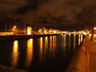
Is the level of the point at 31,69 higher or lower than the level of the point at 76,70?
lower

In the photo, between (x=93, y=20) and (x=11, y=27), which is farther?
(x=11, y=27)

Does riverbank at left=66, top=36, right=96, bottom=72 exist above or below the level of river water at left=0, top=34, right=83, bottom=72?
above

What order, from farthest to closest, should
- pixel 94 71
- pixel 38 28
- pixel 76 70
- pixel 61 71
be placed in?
pixel 38 28 < pixel 61 71 < pixel 94 71 < pixel 76 70

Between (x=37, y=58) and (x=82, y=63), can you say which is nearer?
(x=82, y=63)

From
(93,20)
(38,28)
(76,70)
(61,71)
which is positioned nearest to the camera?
(76,70)

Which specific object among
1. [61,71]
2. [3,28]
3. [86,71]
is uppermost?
[3,28]

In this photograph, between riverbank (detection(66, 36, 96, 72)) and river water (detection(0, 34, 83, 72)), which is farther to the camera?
river water (detection(0, 34, 83, 72))

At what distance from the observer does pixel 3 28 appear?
4772 cm

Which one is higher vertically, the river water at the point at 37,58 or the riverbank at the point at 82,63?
the riverbank at the point at 82,63

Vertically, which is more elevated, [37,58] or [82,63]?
[82,63]

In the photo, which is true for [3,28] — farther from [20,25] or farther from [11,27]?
[20,25]

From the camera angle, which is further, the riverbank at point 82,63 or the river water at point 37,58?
the river water at point 37,58

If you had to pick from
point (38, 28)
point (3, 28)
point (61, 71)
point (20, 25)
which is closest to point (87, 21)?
point (61, 71)

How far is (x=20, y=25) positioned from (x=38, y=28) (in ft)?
66.8
